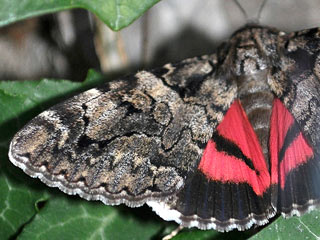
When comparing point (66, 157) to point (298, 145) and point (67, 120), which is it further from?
point (298, 145)

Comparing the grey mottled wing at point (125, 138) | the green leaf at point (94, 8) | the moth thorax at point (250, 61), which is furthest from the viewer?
the moth thorax at point (250, 61)

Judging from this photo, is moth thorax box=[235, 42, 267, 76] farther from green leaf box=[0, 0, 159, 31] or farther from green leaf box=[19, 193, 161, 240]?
green leaf box=[19, 193, 161, 240]

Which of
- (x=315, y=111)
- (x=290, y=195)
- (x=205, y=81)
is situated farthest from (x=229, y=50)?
(x=290, y=195)

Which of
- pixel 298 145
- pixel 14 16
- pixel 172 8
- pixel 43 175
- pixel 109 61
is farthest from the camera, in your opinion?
pixel 172 8

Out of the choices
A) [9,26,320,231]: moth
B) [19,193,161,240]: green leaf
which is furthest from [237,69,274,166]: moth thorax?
[19,193,161,240]: green leaf

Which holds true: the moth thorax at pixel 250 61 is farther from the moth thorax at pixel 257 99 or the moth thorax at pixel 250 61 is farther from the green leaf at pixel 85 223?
the green leaf at pixel 85 223

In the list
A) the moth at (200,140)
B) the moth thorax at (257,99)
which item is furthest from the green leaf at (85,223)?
the moth thorax at (257,99)

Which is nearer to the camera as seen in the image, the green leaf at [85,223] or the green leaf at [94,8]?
the green leaf at [94,8]
